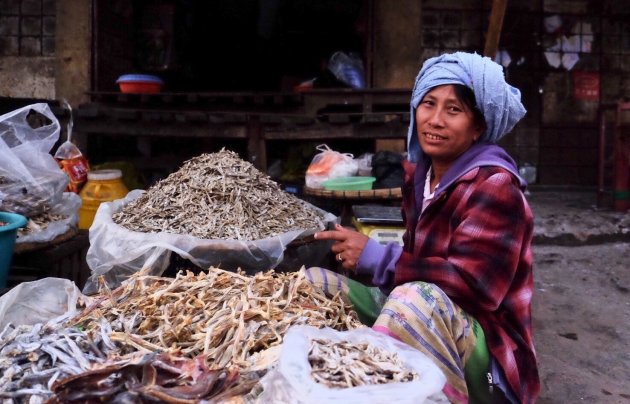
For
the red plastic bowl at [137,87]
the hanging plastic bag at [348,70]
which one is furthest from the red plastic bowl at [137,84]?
the hanging plastic bag at [348,70]

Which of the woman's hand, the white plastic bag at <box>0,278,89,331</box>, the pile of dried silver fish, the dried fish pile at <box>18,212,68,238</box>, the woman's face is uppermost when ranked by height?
the woman's face

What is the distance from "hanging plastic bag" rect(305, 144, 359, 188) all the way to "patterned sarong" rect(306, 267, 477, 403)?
8.86ft

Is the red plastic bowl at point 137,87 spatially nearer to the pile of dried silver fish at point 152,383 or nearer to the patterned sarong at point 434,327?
the patterned sarong at point 434,327

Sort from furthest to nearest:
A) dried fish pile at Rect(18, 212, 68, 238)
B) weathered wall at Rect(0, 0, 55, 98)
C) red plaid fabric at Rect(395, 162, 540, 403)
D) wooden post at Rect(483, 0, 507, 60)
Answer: weathered wall at Rect(0, 0, 55, 98) → wooden post at Rect(483, 0, 507, 60) → dried fish pile at Rect(18, 212, 68, 238) → red plaid fabric at Rect(395, 162, 540, 403)

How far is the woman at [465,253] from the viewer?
188 cm

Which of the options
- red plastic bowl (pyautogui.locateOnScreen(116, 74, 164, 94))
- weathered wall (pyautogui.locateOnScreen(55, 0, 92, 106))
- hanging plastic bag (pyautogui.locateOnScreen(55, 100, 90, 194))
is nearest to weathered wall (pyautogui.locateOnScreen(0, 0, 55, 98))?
weathered wall (pyautogui.locateOnScreen(55, 0, 92, 106))

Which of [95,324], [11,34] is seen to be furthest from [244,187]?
[11,34]

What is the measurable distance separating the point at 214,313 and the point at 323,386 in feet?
2.33

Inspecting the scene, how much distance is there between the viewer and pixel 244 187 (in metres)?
3.06

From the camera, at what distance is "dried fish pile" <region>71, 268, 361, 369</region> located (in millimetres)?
1791

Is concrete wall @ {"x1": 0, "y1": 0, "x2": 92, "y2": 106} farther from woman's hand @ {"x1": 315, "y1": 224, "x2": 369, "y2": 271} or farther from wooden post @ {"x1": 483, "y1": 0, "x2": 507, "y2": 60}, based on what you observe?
woman's hand @ {"x1": 315, "y1": 224, "x2": 369, "y2": 271}

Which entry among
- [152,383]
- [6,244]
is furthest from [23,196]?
[152,383]

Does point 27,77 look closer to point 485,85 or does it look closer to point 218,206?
point 218,206

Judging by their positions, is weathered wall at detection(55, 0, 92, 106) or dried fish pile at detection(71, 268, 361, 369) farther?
weathered wall at detection(55, 0, 92, 106)
